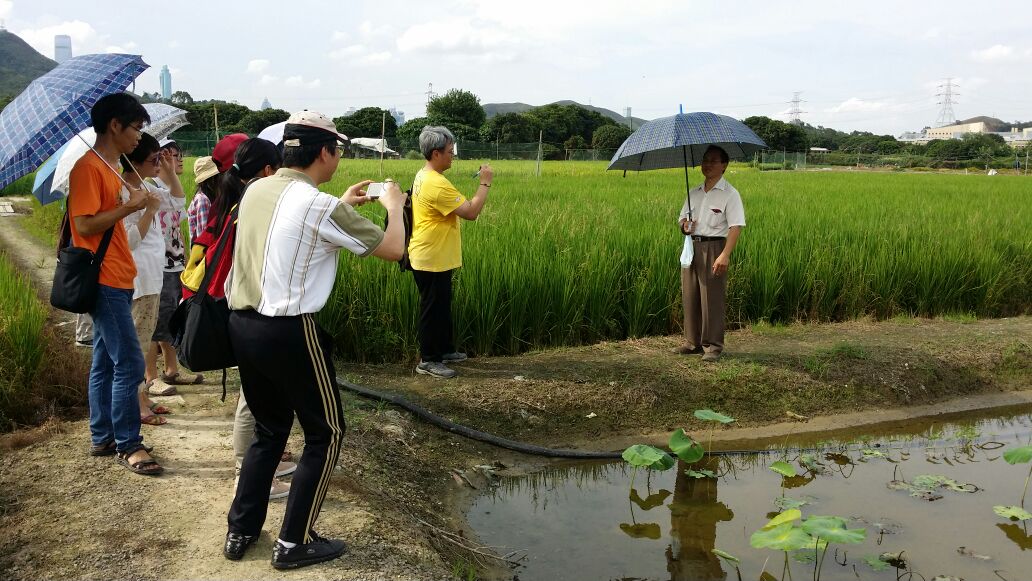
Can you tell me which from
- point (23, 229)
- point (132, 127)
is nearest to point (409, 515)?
point (132, 127)

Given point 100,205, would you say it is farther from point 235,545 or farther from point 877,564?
point 877,564

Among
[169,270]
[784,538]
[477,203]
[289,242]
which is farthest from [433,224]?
[784,538]

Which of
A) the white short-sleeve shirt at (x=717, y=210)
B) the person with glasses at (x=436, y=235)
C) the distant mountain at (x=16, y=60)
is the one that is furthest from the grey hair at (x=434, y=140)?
the distant mountain at (x=16, y=60)

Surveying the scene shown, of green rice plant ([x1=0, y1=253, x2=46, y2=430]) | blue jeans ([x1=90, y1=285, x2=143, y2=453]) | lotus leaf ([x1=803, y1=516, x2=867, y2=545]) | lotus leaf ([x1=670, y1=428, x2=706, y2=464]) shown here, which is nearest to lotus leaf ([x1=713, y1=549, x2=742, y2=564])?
lotus leaf ([x1=803, y1=516, x2=867, y2=545])

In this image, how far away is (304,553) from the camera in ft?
8.54

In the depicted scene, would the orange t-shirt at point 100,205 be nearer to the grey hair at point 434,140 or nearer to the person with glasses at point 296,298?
the person with glasses at point 296,298

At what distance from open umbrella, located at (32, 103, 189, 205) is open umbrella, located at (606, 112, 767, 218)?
2.68 m

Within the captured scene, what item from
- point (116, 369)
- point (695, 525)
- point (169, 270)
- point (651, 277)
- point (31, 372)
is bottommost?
point (695, 525)

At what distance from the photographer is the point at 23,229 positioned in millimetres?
11922

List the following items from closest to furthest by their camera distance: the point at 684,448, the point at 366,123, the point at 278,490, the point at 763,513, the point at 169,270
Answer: the point at 278,490, the point at 763,513, the point at 684,448, the point at 169,270, the point at 366,123

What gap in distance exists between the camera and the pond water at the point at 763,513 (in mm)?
3230

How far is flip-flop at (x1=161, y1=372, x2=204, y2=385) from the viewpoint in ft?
15.2

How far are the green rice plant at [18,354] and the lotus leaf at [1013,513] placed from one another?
4.88m

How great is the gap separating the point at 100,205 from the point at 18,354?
62.3 inches
